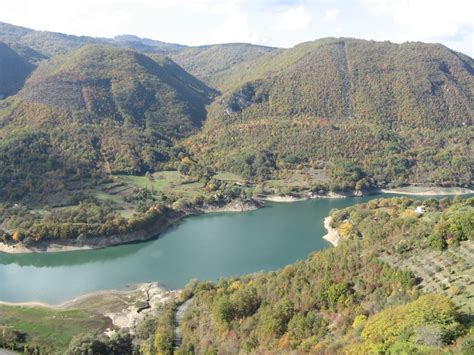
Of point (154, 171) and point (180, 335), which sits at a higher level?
point (154, 171)

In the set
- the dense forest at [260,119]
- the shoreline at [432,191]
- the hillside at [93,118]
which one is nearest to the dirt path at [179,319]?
the dense forest at [260,119]

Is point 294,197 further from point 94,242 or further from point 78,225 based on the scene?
point 78,225

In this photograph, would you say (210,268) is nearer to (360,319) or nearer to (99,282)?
(99,282)

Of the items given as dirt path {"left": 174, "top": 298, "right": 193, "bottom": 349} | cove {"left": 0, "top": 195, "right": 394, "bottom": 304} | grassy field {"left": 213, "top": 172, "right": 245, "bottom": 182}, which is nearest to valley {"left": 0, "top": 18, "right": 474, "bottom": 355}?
dirt path {"left": 174, "top": 298, "right": 193, "bottom": 349}

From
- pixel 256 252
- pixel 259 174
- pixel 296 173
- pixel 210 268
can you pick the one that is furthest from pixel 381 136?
pixel 210 268

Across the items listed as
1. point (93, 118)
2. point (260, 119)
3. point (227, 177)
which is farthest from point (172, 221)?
point (260, 119)

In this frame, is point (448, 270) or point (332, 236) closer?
point (448, 270)
